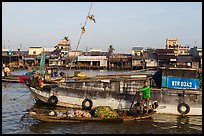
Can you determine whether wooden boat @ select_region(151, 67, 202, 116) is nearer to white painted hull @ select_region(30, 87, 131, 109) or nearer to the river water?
the river water

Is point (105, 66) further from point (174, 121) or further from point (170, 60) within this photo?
point (174, 121)

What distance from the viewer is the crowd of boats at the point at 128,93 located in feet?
60.7

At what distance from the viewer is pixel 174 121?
17406mm

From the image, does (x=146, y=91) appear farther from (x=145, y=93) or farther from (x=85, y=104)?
(x=85, y=104)

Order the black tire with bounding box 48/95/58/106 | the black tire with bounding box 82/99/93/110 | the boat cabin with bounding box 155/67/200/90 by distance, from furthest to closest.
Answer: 1. the black tire with bounding box 48/95/58/106
2. the black tire with bounding box 82/99/93/110
3. the boat cabin with bounding box 155/67/200/90

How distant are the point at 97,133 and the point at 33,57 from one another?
67447mm

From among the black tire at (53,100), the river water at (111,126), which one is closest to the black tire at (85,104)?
the black tire at (53,100)

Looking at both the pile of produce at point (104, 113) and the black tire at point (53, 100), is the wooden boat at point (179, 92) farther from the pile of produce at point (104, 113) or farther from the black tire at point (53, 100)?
the black tire at point (53, 100)

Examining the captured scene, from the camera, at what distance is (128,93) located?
1944 cm

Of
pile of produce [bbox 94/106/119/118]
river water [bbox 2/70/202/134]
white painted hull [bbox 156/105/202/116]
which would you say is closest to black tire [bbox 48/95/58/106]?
river water [bbox 2/70/202/134]

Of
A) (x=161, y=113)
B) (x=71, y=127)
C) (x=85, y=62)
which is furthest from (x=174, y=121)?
(x=85, y=62)

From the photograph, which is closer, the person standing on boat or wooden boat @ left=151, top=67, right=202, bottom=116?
the person standing on boat

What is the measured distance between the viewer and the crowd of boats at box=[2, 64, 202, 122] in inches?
728

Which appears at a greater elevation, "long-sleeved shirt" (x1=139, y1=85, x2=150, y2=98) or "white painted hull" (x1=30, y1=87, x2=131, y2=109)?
"long-sleeved shirt" (x1=139, y1=85, x2=150, y2=98)
